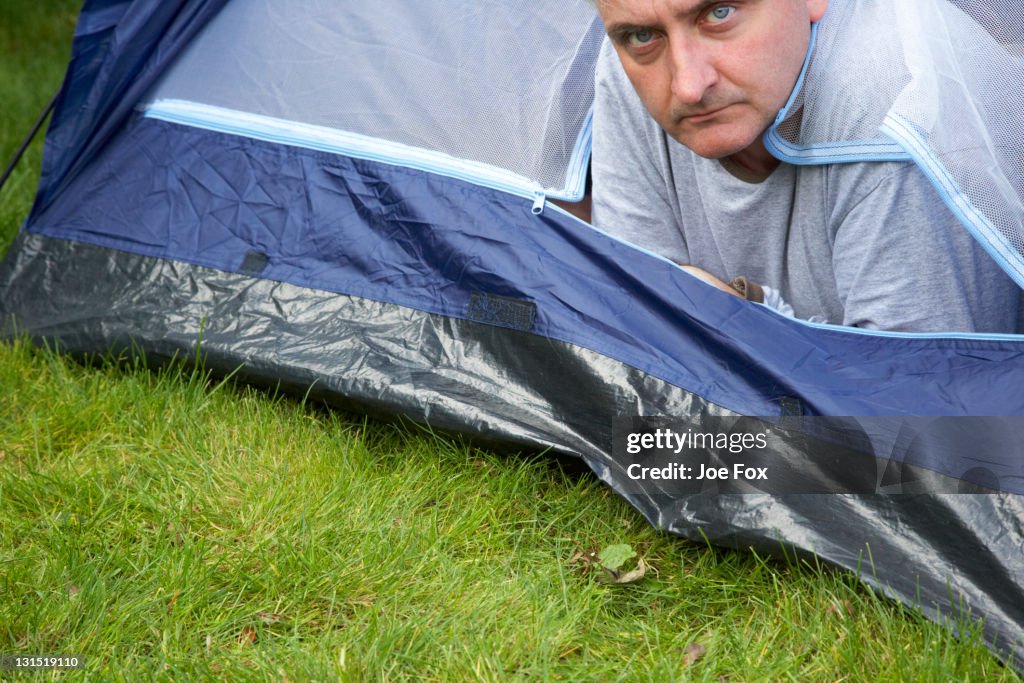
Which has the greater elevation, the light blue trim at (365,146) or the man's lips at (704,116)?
the man's lips at (704,116)

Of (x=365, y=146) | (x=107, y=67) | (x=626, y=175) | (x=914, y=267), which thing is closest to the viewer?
(x=914, y=267)

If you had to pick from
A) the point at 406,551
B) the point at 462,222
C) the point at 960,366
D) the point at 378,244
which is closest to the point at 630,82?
the point at 462,222

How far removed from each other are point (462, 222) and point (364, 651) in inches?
31.5

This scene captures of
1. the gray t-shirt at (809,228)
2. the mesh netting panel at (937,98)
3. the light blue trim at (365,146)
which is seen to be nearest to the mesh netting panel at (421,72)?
the light blue trim at (365,146)

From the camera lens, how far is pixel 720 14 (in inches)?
59.7

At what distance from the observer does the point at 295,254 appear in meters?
2.01

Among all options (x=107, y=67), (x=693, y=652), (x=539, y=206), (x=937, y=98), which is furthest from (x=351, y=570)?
(x=107, y=67)

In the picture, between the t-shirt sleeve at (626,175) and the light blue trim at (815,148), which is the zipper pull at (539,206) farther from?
the light blue trim at (815,148)

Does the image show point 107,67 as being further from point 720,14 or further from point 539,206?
point 720,14

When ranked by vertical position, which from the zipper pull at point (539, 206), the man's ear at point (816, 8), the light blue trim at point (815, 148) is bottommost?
the zipper pull at point (539, 206)

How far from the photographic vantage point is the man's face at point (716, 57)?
1519 mm

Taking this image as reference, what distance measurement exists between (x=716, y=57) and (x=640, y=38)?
0.12m

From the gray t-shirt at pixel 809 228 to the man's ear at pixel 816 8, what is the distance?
0.23 m

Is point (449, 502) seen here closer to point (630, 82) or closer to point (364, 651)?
point (364, 651)
